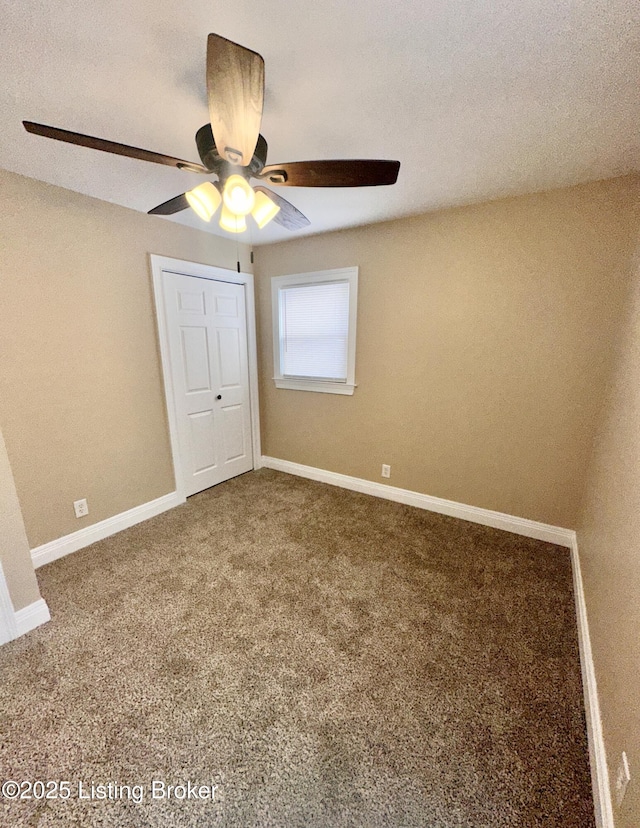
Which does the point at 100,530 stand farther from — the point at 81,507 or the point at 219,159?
the point at 219,159

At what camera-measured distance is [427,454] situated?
2.72 metres

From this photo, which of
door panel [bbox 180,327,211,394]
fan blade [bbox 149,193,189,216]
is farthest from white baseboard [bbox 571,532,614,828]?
door panel [bbox 180,327,211,394]

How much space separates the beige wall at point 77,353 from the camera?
1.90 metres

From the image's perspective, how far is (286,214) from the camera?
1589 millimetres

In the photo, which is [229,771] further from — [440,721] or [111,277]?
[111,277]

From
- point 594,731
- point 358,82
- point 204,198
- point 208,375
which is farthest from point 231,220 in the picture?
point 594,731

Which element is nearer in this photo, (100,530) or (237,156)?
(237,156)

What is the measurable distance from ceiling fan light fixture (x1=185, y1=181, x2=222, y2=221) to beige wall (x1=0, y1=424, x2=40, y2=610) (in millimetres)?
1359

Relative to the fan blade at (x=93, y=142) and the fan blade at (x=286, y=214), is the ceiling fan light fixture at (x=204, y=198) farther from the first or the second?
the fan blade at (x=286, y=214)

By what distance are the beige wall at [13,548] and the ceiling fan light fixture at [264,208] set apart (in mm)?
1552

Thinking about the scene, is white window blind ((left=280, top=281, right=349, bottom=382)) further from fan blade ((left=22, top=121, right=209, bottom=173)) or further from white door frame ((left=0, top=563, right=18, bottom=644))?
white door frame ((left=0, top=563, right=18, bottom=644))

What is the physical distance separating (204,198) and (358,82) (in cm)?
73

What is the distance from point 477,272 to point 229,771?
115 inches

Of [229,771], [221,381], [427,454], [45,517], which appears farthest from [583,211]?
[45,517]
